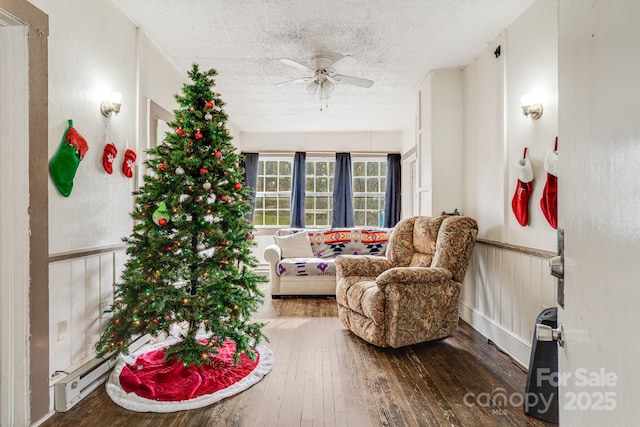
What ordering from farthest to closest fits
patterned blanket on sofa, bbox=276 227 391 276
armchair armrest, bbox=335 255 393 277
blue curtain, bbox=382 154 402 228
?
blue curtain, bbox=382 154 402 228
patterned blanket on sofa, bbox=276 227 391 276
armchair armrest, bbox=335 255 393 277

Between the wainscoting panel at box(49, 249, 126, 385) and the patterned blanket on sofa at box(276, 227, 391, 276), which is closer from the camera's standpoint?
the wainscoting panel at box(49, 249, 126, 385)

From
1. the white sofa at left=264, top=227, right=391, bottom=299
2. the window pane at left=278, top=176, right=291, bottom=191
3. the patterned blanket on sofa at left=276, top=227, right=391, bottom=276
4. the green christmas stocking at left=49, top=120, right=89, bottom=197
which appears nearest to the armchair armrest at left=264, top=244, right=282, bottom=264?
the white sofa at left=264, top=227, right=391, bottom=299

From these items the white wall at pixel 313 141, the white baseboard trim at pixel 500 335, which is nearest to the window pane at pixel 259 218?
the white wall at pixel 313 141

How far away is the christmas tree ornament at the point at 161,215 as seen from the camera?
2191 mm

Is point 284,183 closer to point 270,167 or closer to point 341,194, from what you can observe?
point 270,167

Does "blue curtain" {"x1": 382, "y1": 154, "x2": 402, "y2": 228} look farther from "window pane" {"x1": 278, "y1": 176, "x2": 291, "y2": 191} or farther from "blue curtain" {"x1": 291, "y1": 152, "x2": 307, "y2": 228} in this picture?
"window pane" {"x1": 278, "y1": 176, "x2": 291, "y2": 191}

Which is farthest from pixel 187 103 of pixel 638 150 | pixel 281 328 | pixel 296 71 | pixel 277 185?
pixel 277 185

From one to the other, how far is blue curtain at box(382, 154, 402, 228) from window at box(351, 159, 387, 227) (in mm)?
183

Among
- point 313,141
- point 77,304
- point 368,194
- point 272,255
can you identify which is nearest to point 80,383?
point 77,304

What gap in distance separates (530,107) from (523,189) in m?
0.55

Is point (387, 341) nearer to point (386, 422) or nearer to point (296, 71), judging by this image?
point (386, 422)

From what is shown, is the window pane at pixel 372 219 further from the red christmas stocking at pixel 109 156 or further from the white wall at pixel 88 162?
the red christmas stocking at pixel 109 156

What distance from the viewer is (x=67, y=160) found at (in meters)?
1.95

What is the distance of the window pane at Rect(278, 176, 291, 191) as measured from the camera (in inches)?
252
